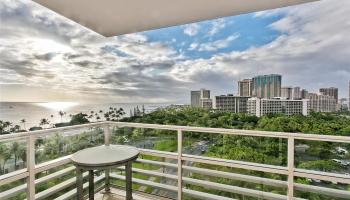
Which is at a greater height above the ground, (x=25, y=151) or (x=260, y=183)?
(x=25, y=151)

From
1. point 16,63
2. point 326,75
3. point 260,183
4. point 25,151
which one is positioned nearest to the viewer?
point 25,151

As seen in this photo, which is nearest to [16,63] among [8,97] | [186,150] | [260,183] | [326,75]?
[8,97]

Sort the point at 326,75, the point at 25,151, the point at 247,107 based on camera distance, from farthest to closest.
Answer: the point at 247,107
the point at 326,75
the point at 25,151

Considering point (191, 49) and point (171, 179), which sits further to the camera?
point (191, 49)

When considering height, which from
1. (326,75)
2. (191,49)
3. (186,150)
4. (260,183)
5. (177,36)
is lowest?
(260,183)

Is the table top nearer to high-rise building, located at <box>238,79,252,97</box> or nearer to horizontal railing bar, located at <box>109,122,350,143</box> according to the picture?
horizontal railing bar, located at <box>109,122,350,143</box>

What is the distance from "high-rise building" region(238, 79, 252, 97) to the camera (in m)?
3.58

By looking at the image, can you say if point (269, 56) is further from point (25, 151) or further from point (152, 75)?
point (25, 151)

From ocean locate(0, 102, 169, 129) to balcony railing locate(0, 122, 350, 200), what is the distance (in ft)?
1.06

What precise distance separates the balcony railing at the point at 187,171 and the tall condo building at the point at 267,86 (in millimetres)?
1358

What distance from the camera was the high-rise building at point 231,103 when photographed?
3492 mm

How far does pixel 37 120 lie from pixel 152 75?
8.07ft

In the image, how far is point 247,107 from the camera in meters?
3.45

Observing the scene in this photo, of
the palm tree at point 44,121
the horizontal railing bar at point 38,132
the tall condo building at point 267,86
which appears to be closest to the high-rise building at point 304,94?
the tall condo building at point 267,86
